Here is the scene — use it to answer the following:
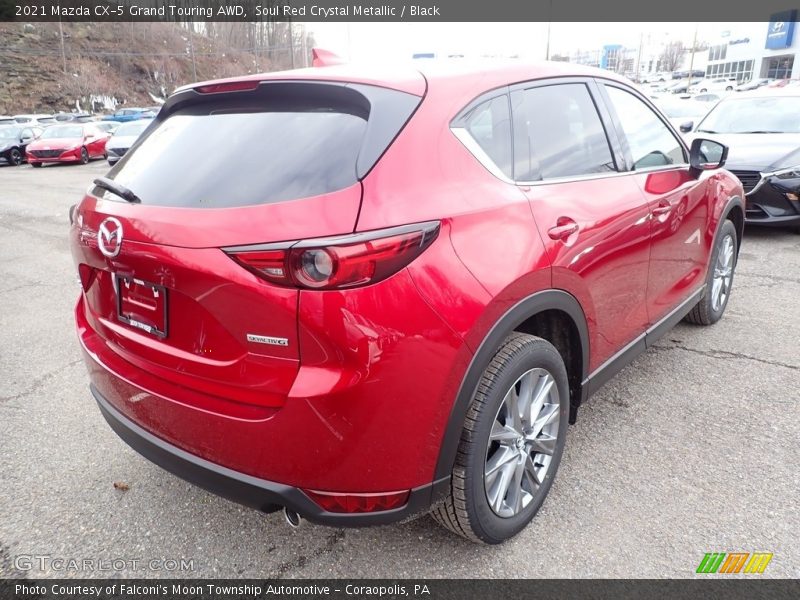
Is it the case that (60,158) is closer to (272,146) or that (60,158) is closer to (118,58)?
(272,146)

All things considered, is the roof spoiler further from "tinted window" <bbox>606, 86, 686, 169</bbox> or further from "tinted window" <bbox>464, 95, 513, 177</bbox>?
"tinted window" <bbox>606, 86, 686, 169</bbox>

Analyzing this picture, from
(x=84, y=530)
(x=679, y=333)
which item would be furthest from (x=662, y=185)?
(x=84, y=530)

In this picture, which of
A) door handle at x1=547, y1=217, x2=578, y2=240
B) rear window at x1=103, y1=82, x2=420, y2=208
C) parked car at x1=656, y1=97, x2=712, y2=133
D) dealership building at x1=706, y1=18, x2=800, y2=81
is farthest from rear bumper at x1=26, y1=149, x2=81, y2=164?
dealership building at x1=706, y1=18, x2=800, y2=81

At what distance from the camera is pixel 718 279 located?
14.3ft

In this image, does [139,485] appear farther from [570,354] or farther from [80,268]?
[570,354]

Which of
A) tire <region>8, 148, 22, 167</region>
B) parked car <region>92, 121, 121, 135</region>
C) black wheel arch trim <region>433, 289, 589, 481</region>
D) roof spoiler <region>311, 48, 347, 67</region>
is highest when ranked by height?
roof spoiler <region>311, 48, 347, 67</region>

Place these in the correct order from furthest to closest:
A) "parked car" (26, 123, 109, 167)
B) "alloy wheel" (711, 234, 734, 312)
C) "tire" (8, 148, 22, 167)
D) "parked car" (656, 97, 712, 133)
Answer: "tire" (8, 148, 22, 167), "parked car" (26, 123, 109, 167), "parked car" (656, 97, 712, 133), "alloy wheel" (711, 234, 734, 312)

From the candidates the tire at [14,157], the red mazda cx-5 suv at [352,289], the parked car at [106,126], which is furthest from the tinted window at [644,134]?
the tire at [14,157]

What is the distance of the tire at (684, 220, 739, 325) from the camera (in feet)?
13.4

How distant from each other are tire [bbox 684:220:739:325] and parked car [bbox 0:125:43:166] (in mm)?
23937

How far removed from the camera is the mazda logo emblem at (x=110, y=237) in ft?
6.58

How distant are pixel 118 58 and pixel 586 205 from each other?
74.2 meters

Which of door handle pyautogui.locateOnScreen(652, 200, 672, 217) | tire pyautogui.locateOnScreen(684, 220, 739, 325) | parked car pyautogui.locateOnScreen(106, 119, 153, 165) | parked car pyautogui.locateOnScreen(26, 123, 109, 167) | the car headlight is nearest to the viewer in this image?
door handle pyautogui.locateOnScreen(652, 200, 672, 217)

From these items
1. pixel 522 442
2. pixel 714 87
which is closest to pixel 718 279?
pixel 522 442
